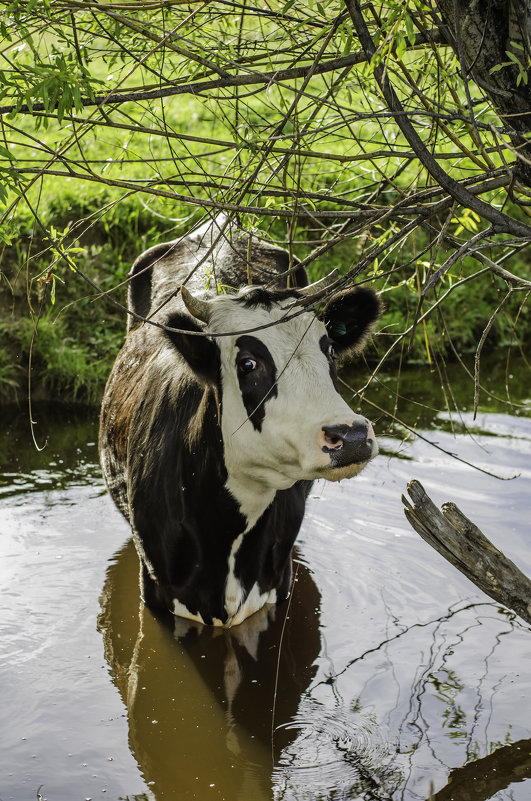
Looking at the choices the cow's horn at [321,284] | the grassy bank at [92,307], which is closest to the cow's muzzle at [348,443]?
the cow's horn at [321,284]

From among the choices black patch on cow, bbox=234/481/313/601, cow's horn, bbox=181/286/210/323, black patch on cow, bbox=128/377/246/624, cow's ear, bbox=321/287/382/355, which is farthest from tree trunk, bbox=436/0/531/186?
black patch on cow, bbox=234/481/313/601

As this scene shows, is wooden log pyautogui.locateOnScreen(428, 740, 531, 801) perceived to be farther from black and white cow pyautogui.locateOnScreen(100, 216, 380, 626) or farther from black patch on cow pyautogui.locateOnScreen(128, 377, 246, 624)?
black patch on cow pyautogui.locateOnScreen(128, 377, 246, 624)

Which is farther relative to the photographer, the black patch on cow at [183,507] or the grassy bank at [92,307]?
the grassy bank at [92,307]

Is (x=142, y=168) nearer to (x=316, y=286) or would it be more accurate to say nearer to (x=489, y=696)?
(x=316, y=286)

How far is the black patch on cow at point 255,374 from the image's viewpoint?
3.69 meters

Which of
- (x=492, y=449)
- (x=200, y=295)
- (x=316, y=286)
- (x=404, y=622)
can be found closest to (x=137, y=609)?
(x=404, y=622)

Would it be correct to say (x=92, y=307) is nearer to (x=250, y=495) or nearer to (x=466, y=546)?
(x=250, y=495)

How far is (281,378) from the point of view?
3.62 m

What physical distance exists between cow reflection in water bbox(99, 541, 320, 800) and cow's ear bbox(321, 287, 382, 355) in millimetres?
1186

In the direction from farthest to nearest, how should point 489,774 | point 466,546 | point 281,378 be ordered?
point 281,378
point 489,774
point 466,546

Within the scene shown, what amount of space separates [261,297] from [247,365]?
32 cm

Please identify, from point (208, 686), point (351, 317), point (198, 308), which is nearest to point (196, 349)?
point (198, 308)

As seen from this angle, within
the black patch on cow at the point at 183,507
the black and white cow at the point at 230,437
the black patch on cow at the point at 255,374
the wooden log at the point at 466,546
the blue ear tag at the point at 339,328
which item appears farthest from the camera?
the black patch on cow at the point at 183,507

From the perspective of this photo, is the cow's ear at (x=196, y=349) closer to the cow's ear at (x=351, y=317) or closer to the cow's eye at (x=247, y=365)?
the cow's eye at (x=247, y=365)
